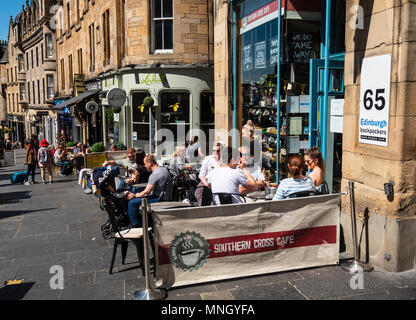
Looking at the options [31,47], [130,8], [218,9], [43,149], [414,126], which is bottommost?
[43,149]

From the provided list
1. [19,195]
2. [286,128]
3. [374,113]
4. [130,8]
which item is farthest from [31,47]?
[374,113]

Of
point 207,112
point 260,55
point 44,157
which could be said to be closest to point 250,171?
point 260,55

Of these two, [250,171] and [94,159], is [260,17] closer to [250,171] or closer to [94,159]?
[250,171]

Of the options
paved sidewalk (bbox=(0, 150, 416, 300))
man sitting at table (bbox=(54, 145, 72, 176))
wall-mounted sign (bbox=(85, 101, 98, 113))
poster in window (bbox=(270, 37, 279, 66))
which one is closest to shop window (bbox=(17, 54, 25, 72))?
wall-mounted sign (bbox=(85, 101, 98, 113))

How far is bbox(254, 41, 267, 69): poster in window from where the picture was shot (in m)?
9.26

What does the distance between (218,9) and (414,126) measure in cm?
729

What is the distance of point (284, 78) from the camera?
8555 mm

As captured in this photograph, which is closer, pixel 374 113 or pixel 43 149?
pixel 374 113

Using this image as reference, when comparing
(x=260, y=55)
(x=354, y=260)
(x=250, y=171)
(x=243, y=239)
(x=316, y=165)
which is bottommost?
(x=354, y=260)

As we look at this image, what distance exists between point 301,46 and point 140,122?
349 inches

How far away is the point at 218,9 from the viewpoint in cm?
1097
